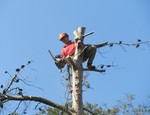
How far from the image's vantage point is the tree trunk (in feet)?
18.2

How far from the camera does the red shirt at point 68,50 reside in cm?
654

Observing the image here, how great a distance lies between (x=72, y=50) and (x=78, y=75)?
0.80m

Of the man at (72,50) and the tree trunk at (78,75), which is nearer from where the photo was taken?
the tree trunk at (78,75)

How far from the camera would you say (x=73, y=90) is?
575 cm

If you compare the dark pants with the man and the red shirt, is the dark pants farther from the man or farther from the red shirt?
the red shirt

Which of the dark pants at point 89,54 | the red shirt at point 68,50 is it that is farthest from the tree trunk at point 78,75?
the red shirt at point 68,50

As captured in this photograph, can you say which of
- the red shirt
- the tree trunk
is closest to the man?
the red shirt

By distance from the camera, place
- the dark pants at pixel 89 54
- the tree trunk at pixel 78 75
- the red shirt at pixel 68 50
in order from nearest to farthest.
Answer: the tree trunk at pixel 78 75 → the dark pants at pixel 89 54 → the red shirt at pixel 68 50

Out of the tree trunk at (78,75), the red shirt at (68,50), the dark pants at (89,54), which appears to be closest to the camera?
the tree trunk at (78,75)

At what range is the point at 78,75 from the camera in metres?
5.86

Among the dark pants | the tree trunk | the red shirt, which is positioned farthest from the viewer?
the red shirt

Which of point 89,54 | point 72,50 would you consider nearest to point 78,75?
point 89,54

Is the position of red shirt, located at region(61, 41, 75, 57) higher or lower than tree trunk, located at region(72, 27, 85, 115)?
higher

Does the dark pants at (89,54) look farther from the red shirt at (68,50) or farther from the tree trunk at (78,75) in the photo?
the red shirt at (68,50)
